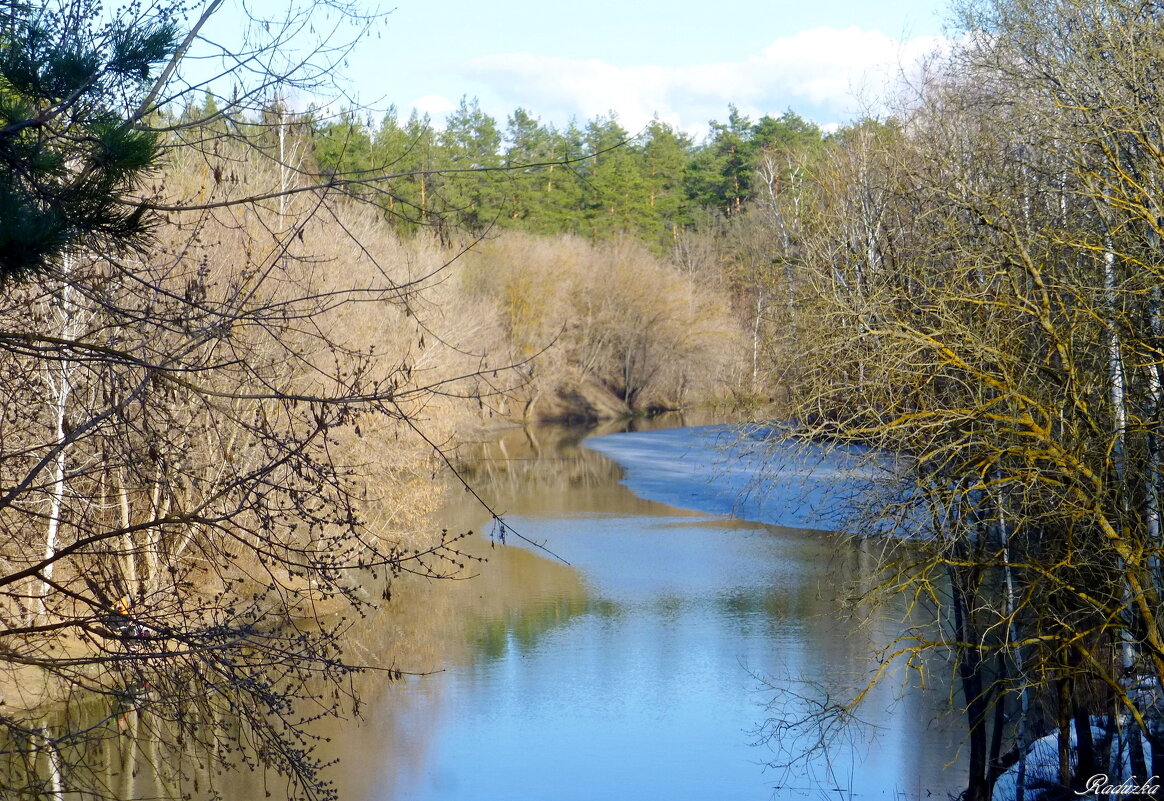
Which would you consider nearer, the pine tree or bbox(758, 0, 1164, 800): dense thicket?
the pine tree

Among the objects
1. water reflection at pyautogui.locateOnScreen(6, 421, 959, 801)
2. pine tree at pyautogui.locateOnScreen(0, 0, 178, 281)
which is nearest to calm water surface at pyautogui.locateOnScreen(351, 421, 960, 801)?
water reflection at pyautogui.locateOnScreen(6, 421, 959, 801)

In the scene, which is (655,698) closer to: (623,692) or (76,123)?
(623,692)

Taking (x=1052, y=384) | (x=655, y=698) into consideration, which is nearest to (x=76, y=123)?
(x=1052, y=384)

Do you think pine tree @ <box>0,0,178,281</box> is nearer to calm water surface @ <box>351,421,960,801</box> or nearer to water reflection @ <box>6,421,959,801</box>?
water reflection @ <box>6,421,959,801</box>

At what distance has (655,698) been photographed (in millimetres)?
11234

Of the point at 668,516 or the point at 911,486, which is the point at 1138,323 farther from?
the point at 668,516

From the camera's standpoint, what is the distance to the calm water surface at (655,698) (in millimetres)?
9422

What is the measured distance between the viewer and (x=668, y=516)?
21.5 meters

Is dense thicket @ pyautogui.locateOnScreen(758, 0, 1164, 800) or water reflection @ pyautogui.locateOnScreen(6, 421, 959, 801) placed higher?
dense thicket @ pyautogui.locateOnScreen(758, 0, 1164, 800)

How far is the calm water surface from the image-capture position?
30.9ft

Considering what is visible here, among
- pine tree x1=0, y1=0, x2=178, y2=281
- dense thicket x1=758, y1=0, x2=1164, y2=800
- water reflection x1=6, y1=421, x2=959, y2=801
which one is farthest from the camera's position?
water reflection x1=6, y1=421, x2=959, y2=801

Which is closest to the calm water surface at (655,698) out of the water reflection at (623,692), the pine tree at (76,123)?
the water reflection at (623,692)

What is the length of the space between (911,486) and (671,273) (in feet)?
115

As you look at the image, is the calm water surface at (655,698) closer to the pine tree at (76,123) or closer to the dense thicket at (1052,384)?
the dense thicket at (1052,384)
